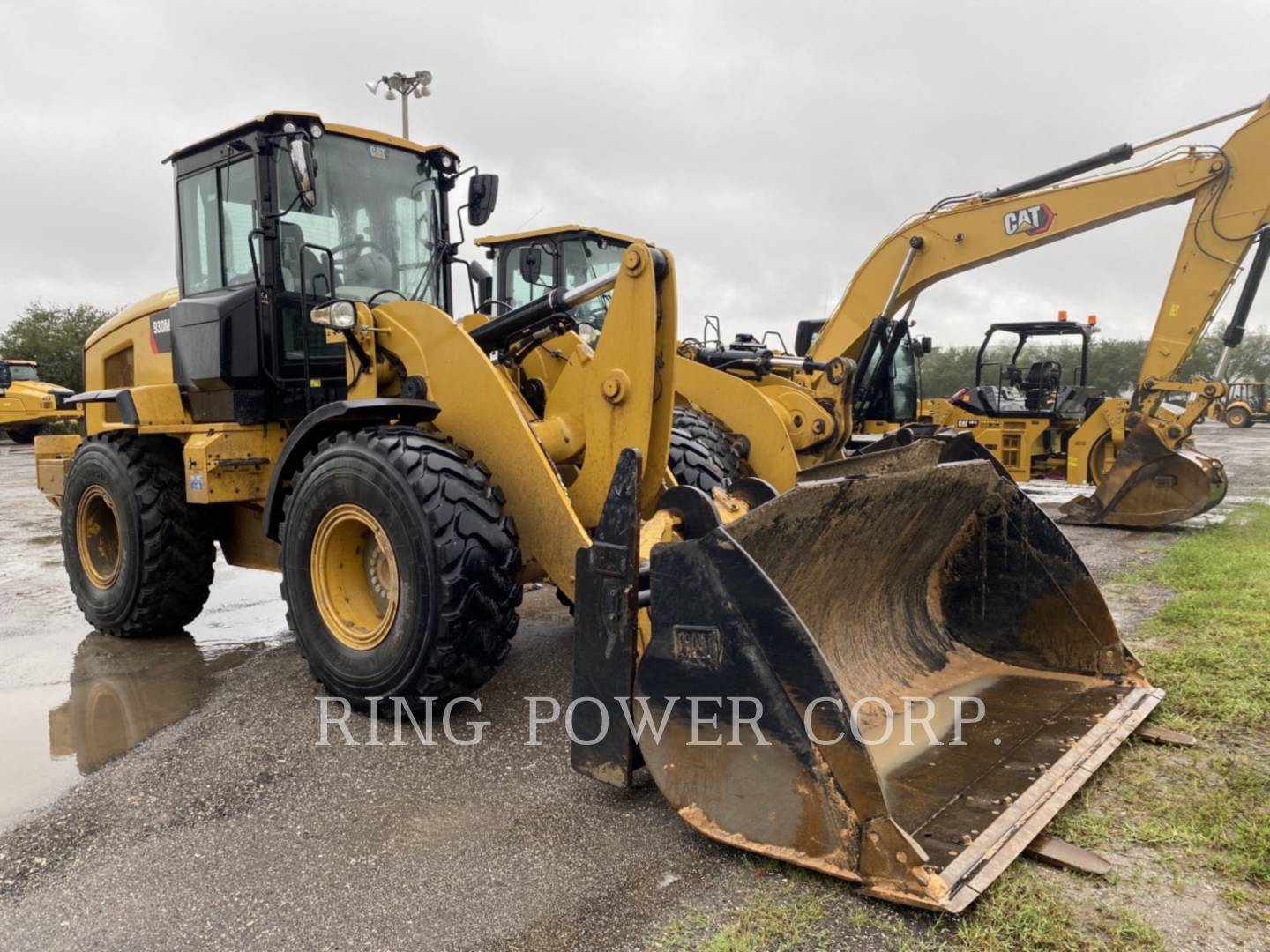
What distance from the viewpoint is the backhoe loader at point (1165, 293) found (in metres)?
8.43

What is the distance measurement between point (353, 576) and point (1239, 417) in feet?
117

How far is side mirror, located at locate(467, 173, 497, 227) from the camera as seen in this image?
5.16 metres

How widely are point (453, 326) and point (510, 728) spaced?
1.68 meters

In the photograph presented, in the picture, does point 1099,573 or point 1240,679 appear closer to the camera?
point 1240,679

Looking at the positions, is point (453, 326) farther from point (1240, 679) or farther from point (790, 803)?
point (1240, 679)

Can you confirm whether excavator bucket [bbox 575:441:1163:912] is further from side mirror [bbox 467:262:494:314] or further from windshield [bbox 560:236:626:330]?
windshield [bbox 560:236:626:330]

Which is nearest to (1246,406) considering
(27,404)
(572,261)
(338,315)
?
(572,261)

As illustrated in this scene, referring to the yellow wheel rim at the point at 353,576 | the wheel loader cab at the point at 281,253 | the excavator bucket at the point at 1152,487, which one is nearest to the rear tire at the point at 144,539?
the wheel loader cab at the point at 281,253

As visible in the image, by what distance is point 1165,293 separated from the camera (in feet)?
29.9

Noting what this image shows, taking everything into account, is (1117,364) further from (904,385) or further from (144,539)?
(144,539)

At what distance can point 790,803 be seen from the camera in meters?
2.47

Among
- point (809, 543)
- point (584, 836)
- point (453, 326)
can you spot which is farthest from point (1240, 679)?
point (453, 326)

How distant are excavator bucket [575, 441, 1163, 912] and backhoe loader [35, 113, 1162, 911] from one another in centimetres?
1

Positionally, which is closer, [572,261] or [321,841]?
[321,841]
